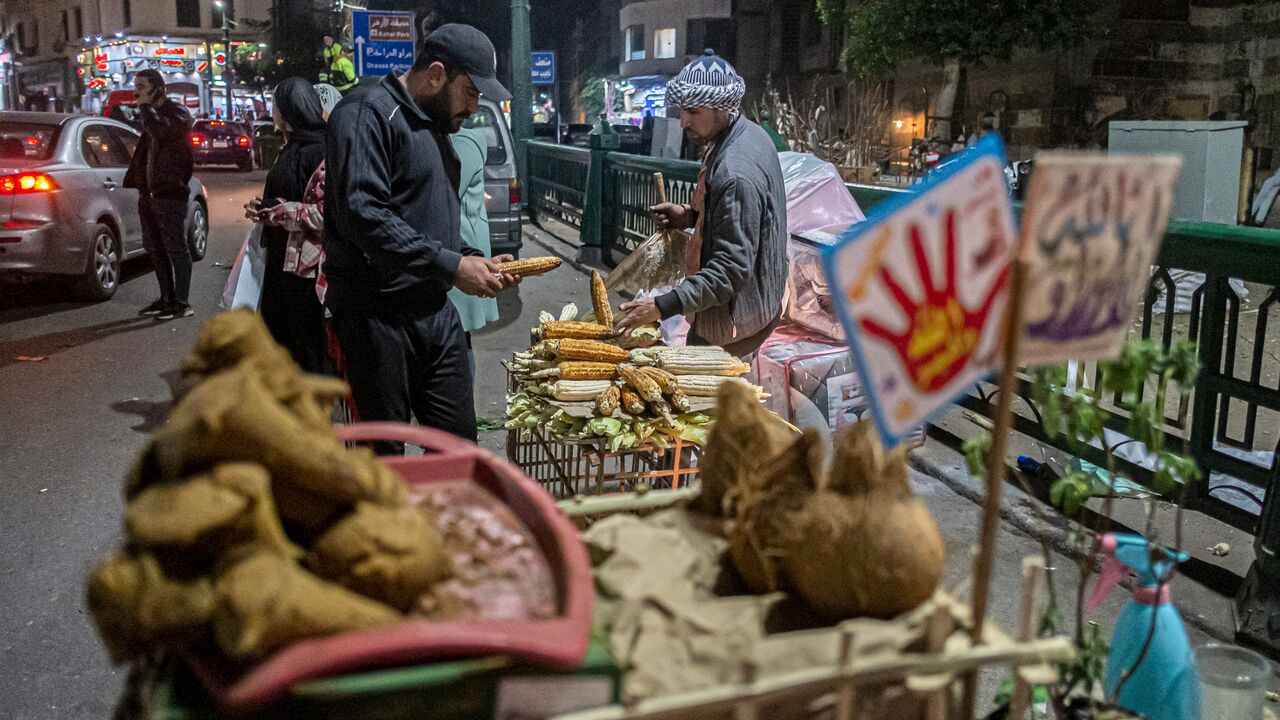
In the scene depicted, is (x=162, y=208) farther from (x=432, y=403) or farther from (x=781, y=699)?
(x=781, y=699)

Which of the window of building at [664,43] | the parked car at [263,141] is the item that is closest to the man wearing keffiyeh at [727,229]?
the parked car at [263,141]

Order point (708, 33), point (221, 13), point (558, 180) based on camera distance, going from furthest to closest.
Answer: point (221, 13) < point (708, 33) < point (558, 180)

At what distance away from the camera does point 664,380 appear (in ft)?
13.1

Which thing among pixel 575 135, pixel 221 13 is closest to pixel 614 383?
pixel 575 135

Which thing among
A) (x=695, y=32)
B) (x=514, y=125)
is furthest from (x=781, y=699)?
(x=695, y=32)

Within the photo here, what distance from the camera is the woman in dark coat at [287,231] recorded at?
610cm

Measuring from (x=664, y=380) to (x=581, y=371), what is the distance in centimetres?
35

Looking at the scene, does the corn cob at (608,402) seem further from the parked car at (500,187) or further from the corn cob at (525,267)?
the parked car at (500,187)

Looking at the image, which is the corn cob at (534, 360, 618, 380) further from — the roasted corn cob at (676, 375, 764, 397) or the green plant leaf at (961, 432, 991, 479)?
the green plant leaf at (961, 432, 991, 479)

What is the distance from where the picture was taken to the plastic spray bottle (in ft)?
8.26

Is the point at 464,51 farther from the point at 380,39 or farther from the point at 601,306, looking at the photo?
the point at 380,39

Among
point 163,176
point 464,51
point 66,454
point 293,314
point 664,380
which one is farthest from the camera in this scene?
point 163,176

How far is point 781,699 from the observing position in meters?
1.58

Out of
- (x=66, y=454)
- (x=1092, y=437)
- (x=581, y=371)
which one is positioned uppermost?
(x=1092, y=437)
